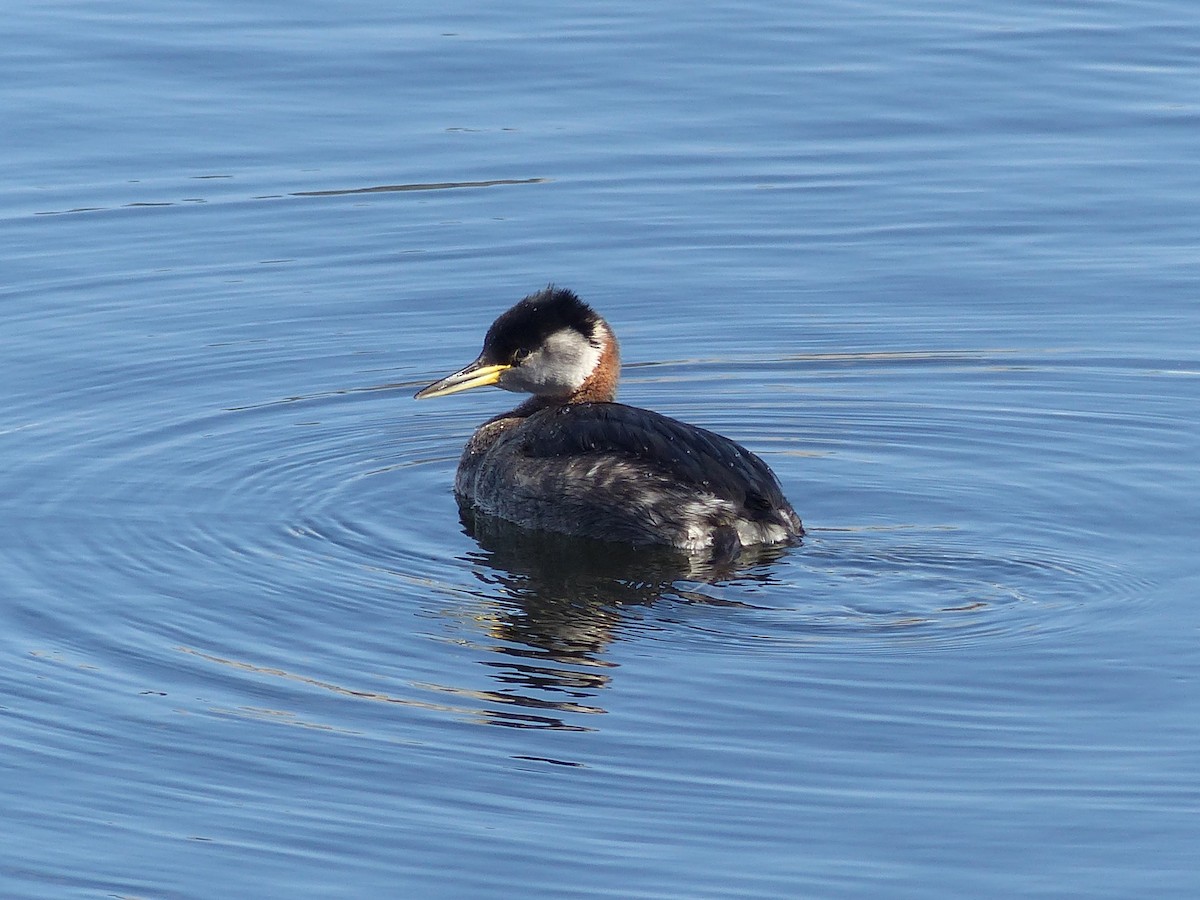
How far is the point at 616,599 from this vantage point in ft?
30.8

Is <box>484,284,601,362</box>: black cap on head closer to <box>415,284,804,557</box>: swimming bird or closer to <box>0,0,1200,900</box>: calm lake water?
<box>415,284,804,557</box>: swimming bird

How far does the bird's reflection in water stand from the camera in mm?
8383

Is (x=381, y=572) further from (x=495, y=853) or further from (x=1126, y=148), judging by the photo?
(x=1126, y=148)

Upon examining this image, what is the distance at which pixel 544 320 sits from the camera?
11000 millimetres

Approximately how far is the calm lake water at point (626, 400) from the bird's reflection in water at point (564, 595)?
0.10 ft

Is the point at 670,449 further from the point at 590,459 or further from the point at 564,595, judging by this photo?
the point at 564,595

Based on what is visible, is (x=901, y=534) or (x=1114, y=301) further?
(x=1114, y=301)

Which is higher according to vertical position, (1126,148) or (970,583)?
(1126,148)

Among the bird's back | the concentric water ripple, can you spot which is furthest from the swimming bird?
the concentric water ripple

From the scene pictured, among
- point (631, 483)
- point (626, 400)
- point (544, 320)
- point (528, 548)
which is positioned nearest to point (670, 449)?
point (631, 483)

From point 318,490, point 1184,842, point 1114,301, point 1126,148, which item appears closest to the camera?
point 1184,842

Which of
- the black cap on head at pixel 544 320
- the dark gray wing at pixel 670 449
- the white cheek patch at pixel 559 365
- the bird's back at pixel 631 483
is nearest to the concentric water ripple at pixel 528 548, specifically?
the bird's back at pixel 631 483

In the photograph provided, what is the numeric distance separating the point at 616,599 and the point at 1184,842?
304 centimetres

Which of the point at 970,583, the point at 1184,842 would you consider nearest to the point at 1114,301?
the point at 970,583
